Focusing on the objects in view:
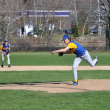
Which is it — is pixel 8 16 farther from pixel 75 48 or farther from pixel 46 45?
pixel 75 48

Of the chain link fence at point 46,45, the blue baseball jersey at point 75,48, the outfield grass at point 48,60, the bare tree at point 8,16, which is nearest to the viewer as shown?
the blue baseball jersey at point 75,48

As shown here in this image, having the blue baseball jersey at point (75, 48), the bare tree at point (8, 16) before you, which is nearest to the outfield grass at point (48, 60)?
the bare tree at point (8, 16)

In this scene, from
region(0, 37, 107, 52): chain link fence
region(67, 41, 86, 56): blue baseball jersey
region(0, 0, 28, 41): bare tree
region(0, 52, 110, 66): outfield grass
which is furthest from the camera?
region(0, 0, 28, 41): bare tree

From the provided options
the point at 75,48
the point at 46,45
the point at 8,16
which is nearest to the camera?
the point at 75,48

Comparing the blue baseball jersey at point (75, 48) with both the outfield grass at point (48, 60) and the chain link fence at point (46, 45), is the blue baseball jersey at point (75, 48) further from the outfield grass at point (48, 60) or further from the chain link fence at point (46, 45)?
the chain link fence at point (46, 45)

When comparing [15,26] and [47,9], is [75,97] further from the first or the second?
[47,9]

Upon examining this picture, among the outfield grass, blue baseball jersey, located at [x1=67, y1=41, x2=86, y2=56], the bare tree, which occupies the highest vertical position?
the bare tree

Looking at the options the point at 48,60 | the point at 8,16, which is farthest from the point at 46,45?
the point at 48,60

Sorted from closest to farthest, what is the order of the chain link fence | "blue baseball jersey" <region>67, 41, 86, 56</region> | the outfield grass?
"blue baseball jersey" <region>67, 41, 86, 56</region>, the outfield grass, the chain link fence

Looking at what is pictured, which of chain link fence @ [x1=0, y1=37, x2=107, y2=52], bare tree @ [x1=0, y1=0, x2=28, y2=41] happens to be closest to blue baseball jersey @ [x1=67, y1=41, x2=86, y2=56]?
chain link fence @ [x1=0, y1=37, x2=107, y2=52]

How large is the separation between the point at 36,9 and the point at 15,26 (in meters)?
9.42

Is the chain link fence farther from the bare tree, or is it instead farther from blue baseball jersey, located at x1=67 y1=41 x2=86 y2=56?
blue baseball jersey, located at x1=67 y1=41 x2=86 y2=56

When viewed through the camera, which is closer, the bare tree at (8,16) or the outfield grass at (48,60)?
the outfield grass at (48,60)

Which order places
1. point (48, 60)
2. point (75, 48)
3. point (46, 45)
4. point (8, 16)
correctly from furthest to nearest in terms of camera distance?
point (8, 16) < point (46, 45) < point (48, 60) < point (75, 48)
